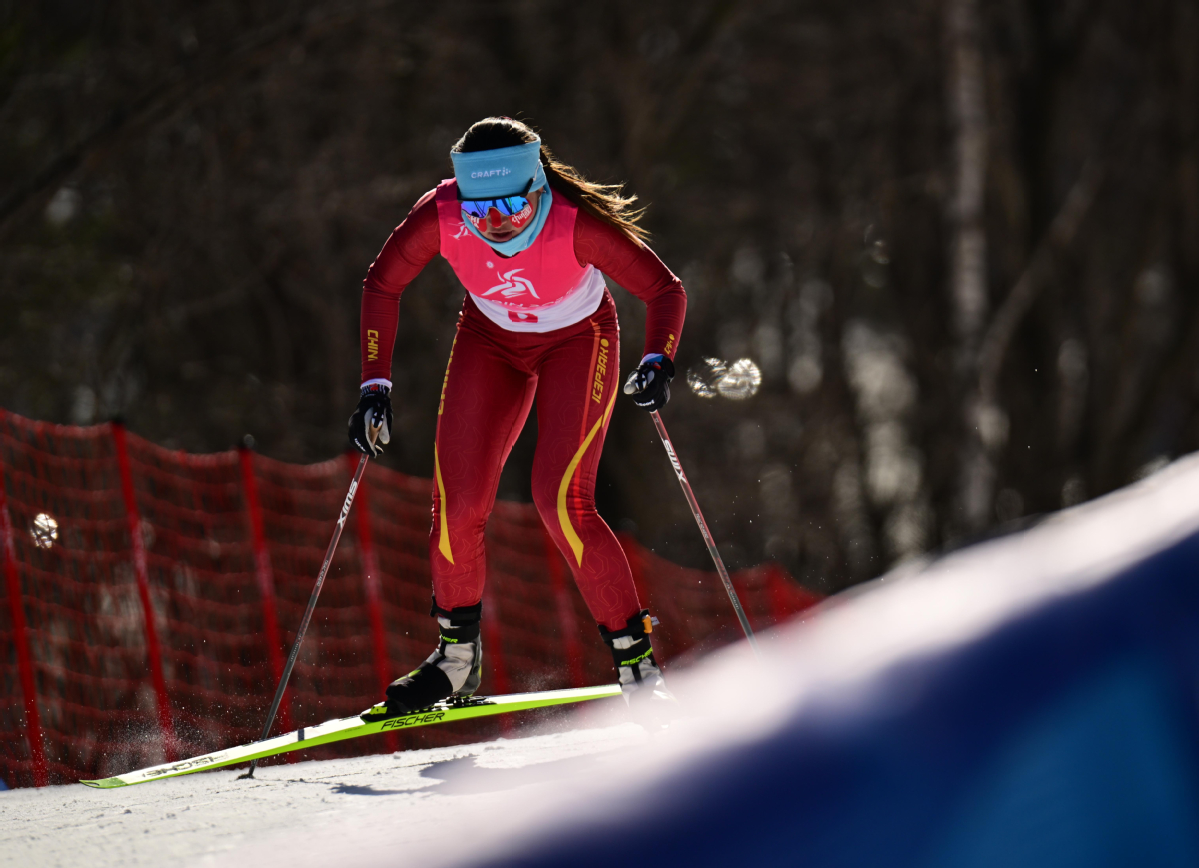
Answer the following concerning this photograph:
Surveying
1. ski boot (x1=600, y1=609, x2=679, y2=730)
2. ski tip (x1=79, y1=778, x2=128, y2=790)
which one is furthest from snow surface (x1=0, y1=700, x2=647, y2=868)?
ski boot (x1=600, y1=609, x2=679, y2=730)

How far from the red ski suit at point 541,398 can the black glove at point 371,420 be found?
0.24ft

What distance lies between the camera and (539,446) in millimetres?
3721

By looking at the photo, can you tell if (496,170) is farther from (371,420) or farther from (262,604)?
(262,604)

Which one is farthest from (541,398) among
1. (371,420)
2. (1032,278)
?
(1032,278)

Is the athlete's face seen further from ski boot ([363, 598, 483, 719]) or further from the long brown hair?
ski boot ([363, 598, 483, 719])

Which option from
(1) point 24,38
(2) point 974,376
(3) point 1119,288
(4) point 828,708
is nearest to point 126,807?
(4) point 828,708

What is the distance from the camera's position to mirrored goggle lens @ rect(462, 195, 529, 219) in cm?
345

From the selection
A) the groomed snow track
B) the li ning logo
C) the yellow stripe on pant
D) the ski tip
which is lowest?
the groomed snow track

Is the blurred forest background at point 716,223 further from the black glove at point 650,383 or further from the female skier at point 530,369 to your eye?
the black glove at point 650,383

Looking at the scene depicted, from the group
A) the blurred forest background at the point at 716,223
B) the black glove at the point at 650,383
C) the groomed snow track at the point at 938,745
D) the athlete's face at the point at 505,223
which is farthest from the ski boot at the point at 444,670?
the blurred forest background at the point at 716,223

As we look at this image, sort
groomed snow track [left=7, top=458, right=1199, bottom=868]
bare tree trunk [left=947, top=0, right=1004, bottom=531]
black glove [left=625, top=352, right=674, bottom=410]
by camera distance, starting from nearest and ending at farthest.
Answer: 1. groomed snow track [left=7, top=458, right=1199, bottom=868]
2. black glove [left=625, top=352, right=674, bottom=410]
3. bare tree trunk [left=947, top=0, right=1004, bottom=531]

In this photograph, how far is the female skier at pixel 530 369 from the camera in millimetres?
3594

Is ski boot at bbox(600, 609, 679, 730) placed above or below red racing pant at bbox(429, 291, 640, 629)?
below

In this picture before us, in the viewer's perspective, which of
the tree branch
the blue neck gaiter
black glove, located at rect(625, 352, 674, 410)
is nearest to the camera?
the blue neck gaiter
